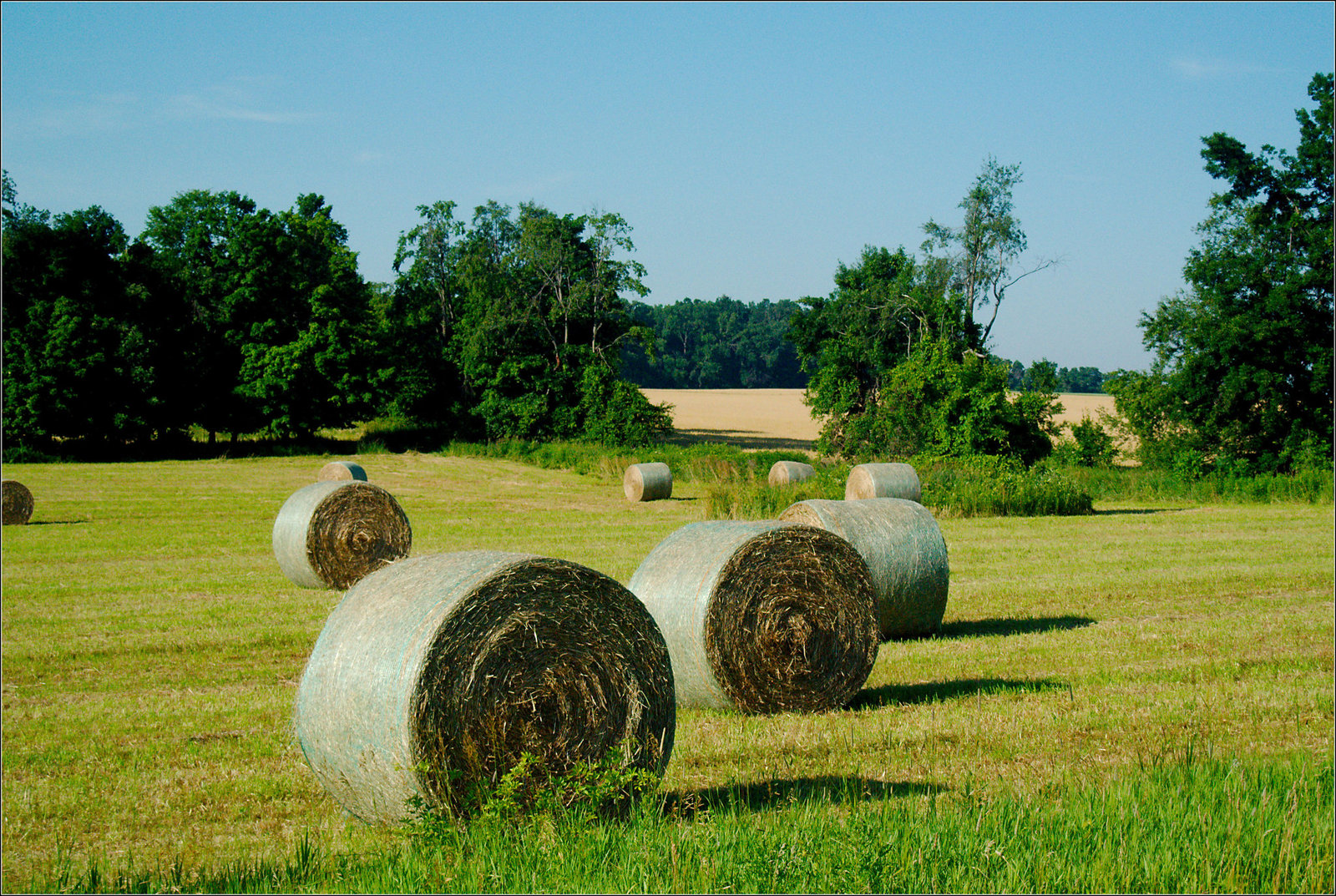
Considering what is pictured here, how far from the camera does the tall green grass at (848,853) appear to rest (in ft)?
15.8

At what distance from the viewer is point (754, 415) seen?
3396 inches

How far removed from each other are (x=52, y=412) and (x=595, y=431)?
886 inches

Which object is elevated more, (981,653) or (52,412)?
(52,412)

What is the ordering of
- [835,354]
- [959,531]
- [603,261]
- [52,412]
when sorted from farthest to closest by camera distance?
[603,261] < [835,354] < [52,412] < [959,531]

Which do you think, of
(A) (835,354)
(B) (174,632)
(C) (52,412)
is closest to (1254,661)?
(B) (174,632)

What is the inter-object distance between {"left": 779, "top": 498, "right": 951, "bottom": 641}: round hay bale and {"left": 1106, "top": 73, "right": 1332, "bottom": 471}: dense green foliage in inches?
1155

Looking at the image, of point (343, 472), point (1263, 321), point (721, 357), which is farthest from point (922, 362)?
point (721, 357)

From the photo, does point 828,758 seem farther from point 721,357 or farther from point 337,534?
point 721,357

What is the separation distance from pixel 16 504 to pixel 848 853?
23431 millimetres

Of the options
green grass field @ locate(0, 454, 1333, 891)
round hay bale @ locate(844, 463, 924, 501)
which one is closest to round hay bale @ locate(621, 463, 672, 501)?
round hay bale @ locate(844, 463, 924, 501)

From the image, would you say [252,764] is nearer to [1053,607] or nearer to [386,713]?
[386,713]

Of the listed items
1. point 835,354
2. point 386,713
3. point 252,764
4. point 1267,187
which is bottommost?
point 252,764

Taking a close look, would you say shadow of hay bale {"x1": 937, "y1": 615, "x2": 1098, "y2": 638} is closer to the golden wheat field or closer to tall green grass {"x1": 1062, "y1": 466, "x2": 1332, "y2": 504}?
tall green grass {"x1": 1062, "y1": 466, "x2": 1332, "y2": 504}

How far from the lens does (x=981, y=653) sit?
441 inches
